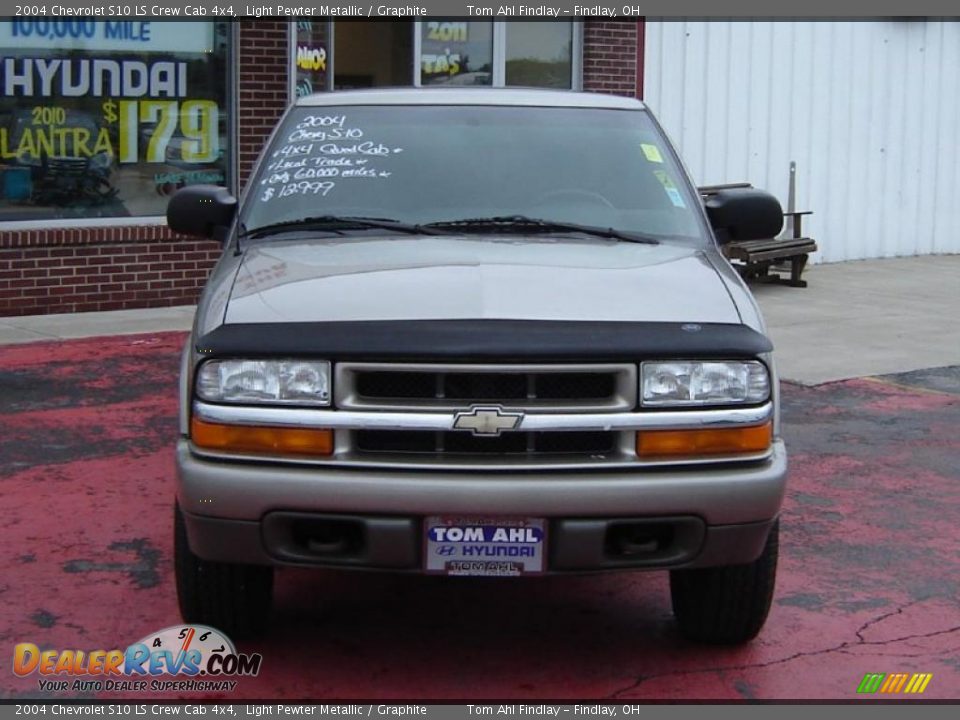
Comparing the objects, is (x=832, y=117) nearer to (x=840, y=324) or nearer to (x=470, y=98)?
(x=840, y=324)

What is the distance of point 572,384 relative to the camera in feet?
14.1

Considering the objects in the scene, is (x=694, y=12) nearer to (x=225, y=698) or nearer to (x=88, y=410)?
(x=88, y=410)

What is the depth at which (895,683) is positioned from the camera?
4699 millimetres

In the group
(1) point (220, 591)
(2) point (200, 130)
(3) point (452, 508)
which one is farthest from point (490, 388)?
(2) point (200, 130)

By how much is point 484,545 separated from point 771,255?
1028 centimetres

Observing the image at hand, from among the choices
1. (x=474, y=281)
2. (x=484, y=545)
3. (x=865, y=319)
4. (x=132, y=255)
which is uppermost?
(x=474, y=281)

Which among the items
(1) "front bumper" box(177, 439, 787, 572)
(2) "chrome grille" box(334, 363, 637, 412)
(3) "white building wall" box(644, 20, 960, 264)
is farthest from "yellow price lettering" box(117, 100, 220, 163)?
(2) "chrome grille" box(334, 363, 637, 412)

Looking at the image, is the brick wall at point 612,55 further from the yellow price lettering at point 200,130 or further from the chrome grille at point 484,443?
the chrome grille at point 484,443

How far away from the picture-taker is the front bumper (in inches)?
164

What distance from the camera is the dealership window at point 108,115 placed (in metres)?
11.5

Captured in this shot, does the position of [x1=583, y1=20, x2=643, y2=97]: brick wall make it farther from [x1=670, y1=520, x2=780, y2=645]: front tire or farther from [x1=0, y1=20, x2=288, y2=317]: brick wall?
[x1=670, y1=520, x2=780, y2=645]: front tire

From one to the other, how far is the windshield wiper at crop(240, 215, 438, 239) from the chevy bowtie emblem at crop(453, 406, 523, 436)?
121 cm

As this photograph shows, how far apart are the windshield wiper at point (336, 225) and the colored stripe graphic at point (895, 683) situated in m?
2.03

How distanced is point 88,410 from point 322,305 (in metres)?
4.49
